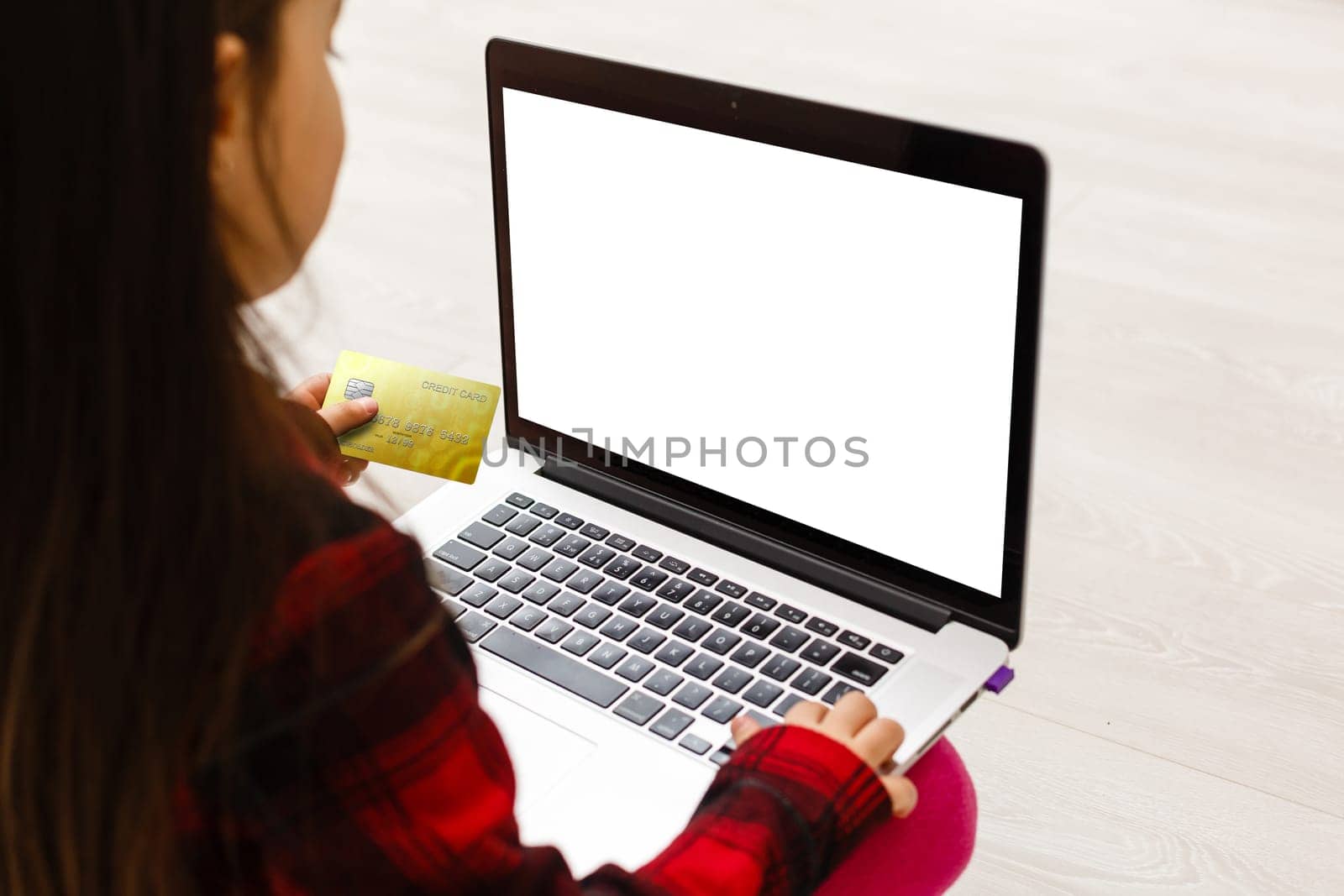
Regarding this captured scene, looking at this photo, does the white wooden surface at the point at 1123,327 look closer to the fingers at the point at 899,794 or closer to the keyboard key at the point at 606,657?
the keyboard key at the point at 606,657

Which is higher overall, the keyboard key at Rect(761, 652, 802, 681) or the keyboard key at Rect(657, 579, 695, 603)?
the keyboard key at Rect(657, 579, 695, 603)

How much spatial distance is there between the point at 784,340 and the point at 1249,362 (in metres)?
0.88

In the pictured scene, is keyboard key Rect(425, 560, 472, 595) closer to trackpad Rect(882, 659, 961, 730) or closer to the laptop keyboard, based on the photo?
the laptop keyboard

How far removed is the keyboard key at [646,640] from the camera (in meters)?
0.66

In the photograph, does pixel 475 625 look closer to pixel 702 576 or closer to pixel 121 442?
pixel 702 576

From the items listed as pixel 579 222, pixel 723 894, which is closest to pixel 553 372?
pixel 579 222

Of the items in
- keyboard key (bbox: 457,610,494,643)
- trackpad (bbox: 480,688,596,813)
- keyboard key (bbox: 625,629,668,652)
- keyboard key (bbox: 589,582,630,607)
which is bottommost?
trackpad (bbox: 480,688,596,813)

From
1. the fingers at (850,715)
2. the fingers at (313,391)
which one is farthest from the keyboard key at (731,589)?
the fingers at (313,391)

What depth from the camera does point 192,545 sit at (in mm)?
384

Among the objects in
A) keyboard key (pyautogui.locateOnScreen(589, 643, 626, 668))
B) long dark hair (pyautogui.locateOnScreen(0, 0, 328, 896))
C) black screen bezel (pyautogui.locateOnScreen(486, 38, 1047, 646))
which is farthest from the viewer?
keyboard key (pyautogui.locateOnScreen(589, 643, 626, 668))

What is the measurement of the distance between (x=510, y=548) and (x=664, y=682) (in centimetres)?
13

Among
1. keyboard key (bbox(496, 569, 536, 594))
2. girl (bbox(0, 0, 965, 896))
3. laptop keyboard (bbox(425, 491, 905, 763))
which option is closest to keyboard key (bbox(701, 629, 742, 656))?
laptop keyboard (bbox(425, 491, 905, 763))

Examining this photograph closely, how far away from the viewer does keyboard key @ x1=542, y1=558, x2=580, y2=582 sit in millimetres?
704

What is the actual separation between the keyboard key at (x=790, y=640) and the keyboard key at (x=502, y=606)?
0.43ft
